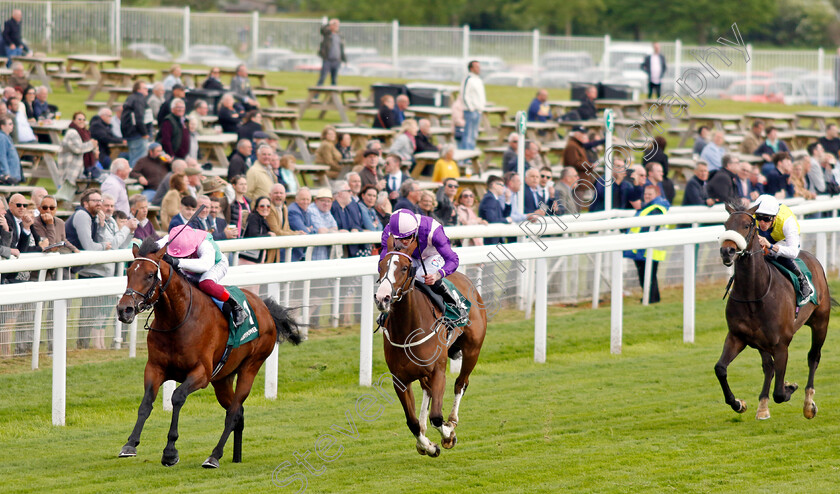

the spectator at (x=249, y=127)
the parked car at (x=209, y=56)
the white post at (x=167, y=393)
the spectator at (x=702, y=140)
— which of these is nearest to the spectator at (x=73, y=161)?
the spectator at (x=249, y=127)

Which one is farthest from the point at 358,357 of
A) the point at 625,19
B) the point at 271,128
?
the point at 625,19

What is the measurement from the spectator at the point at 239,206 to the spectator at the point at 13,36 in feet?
41.4

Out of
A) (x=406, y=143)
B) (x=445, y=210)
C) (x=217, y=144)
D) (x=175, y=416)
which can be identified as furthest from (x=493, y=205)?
(x=175, y=416)

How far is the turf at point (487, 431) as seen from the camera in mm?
6031

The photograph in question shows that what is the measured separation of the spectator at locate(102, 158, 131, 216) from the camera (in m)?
10.5

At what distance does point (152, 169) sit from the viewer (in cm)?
1256

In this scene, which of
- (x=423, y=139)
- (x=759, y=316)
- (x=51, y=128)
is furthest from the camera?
(x=423, y=139)

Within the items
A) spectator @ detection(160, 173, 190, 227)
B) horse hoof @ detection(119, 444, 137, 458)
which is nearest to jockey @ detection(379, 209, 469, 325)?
horse hoof @ detection(119, 444, 137, 458)

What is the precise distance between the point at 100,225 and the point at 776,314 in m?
5.14

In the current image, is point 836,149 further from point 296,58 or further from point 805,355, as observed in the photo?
point 296,58

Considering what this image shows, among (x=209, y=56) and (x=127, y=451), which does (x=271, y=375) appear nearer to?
(x=127, y=451)

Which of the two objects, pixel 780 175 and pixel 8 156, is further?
pixel 780 175

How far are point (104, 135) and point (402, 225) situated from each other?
8.90m

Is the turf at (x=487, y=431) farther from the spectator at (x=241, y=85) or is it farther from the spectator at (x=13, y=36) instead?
the spectator at (x=13, y=36)
